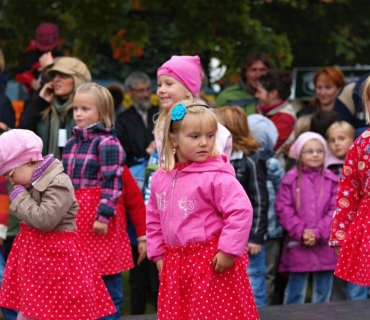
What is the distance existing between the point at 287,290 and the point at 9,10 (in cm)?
432

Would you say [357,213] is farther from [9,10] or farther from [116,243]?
[9,10]

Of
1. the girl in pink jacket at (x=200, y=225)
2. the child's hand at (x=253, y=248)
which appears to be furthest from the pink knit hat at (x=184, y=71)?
the child's hand at (x=253, y=248)

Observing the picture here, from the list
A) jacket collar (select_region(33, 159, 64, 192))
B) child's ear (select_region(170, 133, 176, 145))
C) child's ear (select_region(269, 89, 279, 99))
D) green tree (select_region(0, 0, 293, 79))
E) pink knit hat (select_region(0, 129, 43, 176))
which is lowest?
jacket collar (select_region(33, 159, 64, 192))

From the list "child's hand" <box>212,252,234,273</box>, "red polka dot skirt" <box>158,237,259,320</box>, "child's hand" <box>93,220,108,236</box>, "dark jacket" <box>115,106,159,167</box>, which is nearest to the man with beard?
"dark jacket" <box>115,106,159,167</box>

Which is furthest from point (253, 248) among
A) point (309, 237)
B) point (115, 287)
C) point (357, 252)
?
point (357, 252)

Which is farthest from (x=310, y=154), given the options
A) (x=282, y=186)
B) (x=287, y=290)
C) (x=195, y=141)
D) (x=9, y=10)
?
(x=9, y=10)

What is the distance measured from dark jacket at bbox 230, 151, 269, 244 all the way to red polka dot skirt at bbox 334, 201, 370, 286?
77.6 inches

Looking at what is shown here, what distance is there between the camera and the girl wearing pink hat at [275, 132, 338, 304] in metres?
8.28

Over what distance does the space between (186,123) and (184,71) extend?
1103 millimetres

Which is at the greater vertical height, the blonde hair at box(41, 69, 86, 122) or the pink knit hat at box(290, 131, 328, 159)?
the blonde hair at box(41, 69, 86, 122)

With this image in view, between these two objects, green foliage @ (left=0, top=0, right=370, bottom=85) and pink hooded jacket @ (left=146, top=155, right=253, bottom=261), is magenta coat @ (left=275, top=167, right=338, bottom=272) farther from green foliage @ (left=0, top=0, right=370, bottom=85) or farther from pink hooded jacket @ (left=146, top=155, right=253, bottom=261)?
pink hooded jacket @ (left=146, top=155, right=253, bottom=261)

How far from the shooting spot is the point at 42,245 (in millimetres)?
6109

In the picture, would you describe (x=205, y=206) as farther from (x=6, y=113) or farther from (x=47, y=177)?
(x=6, y=113)

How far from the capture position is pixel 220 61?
1063 centimetres
